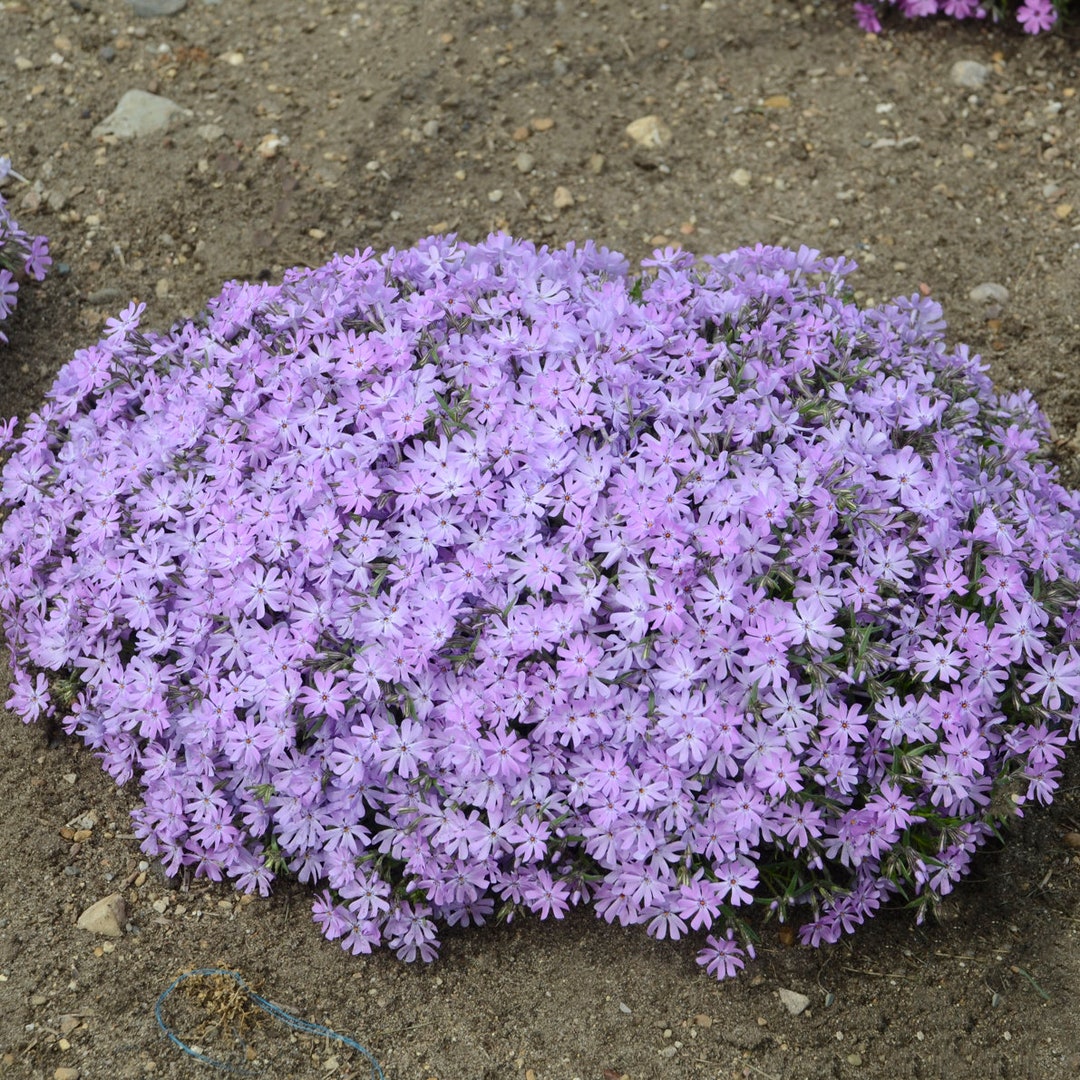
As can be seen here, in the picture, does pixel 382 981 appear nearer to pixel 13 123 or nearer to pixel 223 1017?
pixel 223 1017

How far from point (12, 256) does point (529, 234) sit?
6.13 ft

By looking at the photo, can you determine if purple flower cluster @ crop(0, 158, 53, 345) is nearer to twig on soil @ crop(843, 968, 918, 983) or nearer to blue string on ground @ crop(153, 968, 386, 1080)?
blue string on ground @ crop(153, 968, 386, 1080)

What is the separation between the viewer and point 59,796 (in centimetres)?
324

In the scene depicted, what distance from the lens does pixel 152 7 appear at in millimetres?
5383

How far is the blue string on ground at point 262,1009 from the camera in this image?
2730mm

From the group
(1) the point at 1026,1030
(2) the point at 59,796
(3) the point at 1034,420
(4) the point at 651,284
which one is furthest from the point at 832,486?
(2) the point at 59,796

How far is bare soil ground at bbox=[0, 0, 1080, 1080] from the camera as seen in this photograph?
9.37ft

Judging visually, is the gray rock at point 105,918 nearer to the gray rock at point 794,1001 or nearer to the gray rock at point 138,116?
the gray rock at point 794,1001

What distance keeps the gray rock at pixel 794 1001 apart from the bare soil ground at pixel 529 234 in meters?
0.02

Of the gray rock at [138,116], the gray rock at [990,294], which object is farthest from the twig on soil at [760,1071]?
the gray rock at [138,116]

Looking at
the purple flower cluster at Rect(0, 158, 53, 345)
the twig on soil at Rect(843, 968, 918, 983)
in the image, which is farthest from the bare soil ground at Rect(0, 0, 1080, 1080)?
the purple flower cluster at Rect(0, 158, 53, 345)

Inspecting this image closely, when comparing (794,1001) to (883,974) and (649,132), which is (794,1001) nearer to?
(883,974)

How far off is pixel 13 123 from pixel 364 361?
114 inches

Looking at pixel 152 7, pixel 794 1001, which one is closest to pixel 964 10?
pixel 152 7
